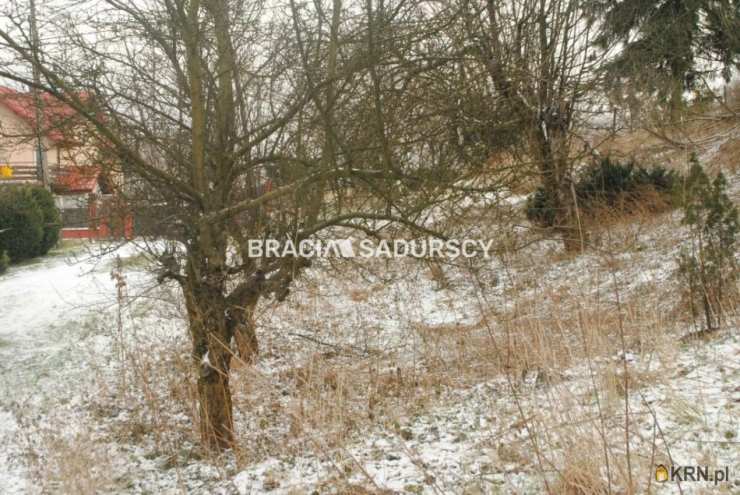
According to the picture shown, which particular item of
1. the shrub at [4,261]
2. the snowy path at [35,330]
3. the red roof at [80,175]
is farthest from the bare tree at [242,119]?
the shrub at [4,261]

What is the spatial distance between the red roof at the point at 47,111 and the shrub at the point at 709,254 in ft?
14.9

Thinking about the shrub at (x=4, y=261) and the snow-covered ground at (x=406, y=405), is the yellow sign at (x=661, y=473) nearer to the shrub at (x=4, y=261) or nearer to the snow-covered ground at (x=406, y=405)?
the snow-covered ground at (x=406, y=405)

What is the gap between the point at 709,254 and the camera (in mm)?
4527

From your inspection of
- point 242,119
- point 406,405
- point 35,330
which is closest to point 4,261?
point 35,330

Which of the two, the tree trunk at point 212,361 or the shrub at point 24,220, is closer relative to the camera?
the tree trunk at point 212,361

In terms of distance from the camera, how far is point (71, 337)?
6.69m

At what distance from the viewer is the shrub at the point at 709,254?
4.52 metres

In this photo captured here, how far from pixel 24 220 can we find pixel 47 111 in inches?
292

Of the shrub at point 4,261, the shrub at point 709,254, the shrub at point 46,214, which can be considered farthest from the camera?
the shrub at point 46,214

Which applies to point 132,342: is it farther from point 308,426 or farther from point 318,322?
point 308,426

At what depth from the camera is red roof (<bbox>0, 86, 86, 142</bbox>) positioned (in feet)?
12.2

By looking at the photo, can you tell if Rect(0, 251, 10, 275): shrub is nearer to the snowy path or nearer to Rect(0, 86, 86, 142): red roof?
the snowy path

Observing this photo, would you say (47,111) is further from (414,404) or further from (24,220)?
(24,220)

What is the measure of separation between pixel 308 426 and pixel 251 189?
93.1 inches
